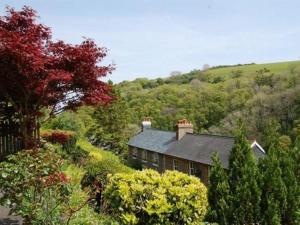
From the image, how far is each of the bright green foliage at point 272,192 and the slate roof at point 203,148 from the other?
12933mm

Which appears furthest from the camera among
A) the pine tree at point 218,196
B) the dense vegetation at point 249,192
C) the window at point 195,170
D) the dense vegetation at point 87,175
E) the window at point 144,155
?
the window at point 144,155

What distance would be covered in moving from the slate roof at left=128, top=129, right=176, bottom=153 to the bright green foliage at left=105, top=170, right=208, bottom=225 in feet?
107

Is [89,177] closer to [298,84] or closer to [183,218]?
[183,218]

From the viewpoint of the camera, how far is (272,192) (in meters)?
16.4

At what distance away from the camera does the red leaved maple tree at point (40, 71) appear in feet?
37.4

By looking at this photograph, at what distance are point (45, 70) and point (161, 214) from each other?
642 cm

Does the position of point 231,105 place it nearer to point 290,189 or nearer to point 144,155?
point 144,155

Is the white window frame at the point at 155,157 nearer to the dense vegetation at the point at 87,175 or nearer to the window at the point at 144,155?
the window at the point at 144,155

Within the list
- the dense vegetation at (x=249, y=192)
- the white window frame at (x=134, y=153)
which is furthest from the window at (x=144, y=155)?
the dense vegetation at (x=249, y=192)

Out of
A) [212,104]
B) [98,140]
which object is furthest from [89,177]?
[212,104]

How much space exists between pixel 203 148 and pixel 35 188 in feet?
94.5

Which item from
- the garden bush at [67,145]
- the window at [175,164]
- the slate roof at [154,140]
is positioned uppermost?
the garden bush at [67,145]

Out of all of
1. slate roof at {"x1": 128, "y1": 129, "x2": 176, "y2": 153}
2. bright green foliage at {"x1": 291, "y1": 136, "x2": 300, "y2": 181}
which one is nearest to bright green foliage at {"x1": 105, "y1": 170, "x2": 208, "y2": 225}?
bright green foliage at {"x1": 291, "y1": 136, "x2": 300, "y2": 181}

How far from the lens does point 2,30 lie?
1172 cm
